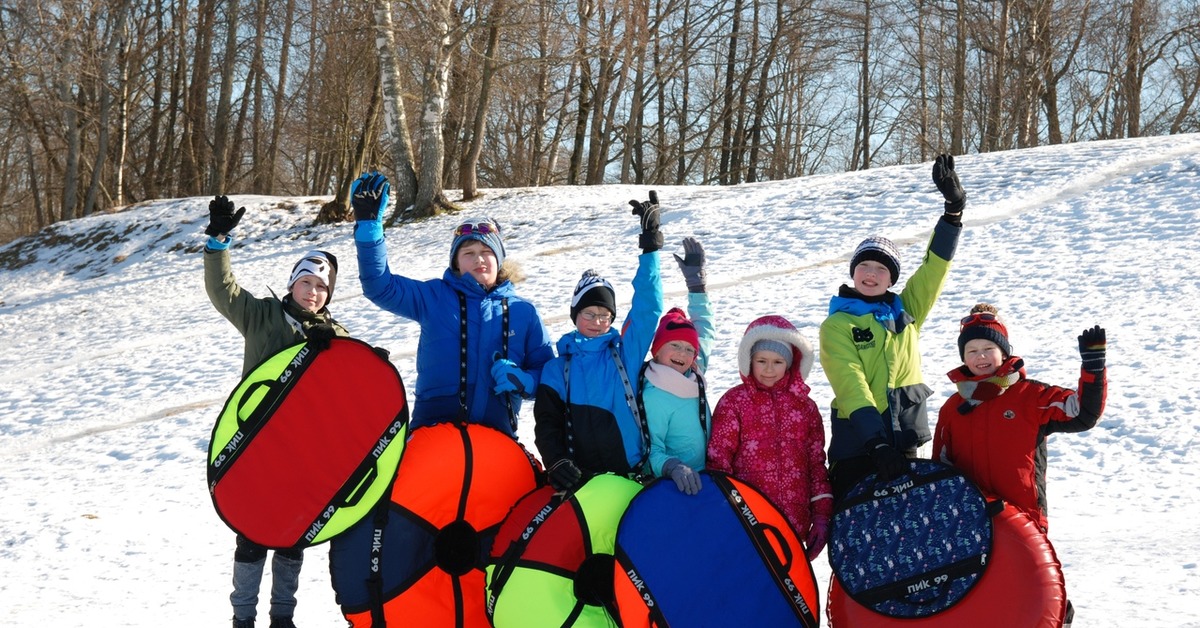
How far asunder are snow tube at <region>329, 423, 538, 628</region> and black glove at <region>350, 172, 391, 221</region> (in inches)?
37.3

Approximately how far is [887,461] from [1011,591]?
22.7 inches

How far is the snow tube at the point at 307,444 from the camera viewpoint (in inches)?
134

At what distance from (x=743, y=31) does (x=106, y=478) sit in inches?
988

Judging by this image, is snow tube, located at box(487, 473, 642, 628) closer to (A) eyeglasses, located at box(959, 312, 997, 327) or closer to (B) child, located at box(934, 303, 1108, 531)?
(B) child, located at box(934, 303, 1108, 531)

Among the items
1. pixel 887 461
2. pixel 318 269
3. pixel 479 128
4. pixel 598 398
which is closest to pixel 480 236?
pixel 318 269

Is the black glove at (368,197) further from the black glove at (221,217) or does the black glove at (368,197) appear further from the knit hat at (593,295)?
the knit hat at (593,295)

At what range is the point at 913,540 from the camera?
3271 mm

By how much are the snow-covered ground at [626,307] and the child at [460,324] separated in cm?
110

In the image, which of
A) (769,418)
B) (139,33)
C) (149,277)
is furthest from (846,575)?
(139,33)

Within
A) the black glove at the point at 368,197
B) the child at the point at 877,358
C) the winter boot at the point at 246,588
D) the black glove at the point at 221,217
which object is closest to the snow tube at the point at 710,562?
the child at the point at 877,358

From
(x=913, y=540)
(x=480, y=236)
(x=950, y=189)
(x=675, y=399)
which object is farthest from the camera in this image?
(x=480, y=236)

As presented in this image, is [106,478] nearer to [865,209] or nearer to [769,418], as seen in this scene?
[769,418]

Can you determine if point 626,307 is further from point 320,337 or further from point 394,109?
point 394,109

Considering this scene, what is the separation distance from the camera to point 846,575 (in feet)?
10.8
